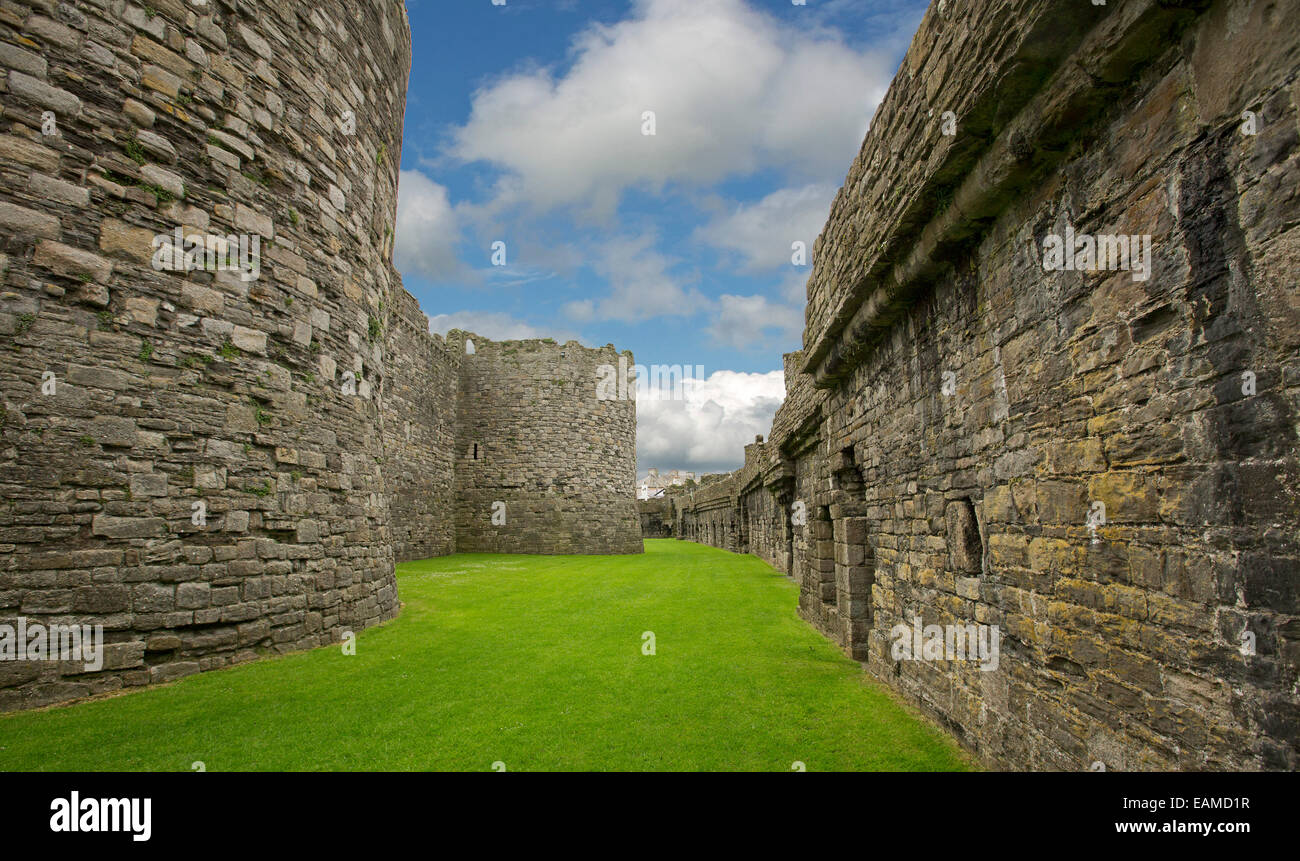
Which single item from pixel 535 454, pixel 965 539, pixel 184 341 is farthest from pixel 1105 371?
pixel 535 454

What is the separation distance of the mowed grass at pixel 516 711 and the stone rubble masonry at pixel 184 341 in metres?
0.77

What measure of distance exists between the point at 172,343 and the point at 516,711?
16.5 ft

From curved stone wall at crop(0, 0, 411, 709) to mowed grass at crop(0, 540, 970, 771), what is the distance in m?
0.78

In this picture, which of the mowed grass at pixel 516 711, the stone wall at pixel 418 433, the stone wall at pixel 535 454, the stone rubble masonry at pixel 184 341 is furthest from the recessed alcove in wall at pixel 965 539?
the stone wall at pixel 535 454

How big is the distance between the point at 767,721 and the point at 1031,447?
2785 mm

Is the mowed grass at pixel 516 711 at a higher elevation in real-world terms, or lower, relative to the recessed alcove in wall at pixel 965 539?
lower

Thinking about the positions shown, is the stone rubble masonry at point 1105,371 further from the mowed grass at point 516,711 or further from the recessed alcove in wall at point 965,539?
the mowed grass at point 516,711

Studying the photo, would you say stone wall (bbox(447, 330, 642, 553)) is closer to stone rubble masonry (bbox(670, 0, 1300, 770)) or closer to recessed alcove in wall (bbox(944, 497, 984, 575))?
stone rubble masonry (bbox(670, 0, 1300, 770))

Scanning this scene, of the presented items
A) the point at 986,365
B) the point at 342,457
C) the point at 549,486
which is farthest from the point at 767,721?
the point at 549,486

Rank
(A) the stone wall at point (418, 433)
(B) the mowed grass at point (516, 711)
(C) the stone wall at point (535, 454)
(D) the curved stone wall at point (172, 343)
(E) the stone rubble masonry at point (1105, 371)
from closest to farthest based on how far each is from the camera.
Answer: (E) the stone rubble masonry at point (1105, 371) < (B) the mowed grass at point (516, 711) < (D) the curved stone wall at point (172, 343) < (A) the stone wall at point (418, 433) < (C) the stone wall at point (535, 454)

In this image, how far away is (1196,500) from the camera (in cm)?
217

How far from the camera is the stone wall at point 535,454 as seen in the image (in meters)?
22.5

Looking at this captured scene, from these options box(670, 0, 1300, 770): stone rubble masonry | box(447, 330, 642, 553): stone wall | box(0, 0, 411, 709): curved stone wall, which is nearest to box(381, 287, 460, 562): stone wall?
box(447, 330, 642, 553): stone wall
